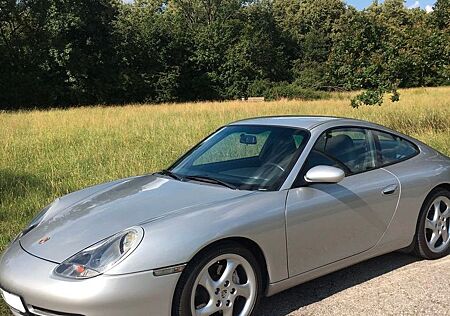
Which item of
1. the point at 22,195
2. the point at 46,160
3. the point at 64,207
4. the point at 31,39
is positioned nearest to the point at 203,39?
the point at 31,39

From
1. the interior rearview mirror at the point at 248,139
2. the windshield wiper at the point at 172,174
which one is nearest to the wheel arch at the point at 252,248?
the windshield wiper at the point at 172,174

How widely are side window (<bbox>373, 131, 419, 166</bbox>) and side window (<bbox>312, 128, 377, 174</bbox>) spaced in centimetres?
11

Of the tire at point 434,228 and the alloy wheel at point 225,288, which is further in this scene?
the tire at point 434,228

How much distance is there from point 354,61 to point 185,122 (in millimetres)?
6777

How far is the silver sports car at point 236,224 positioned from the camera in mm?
2973

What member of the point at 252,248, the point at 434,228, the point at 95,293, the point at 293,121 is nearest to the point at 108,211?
the point at 95,293

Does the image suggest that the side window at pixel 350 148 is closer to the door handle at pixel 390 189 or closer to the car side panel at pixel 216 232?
the door handle at pixel 390 189

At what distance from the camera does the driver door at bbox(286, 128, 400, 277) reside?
3.66 meters

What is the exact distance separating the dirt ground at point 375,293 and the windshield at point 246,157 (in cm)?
93

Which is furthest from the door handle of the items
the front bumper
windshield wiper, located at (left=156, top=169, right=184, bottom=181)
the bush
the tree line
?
the bush

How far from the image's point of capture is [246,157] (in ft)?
14.6

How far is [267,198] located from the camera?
359 cm

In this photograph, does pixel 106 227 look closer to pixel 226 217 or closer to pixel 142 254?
pixel 142 254

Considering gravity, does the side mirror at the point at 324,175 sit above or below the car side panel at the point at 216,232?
above
